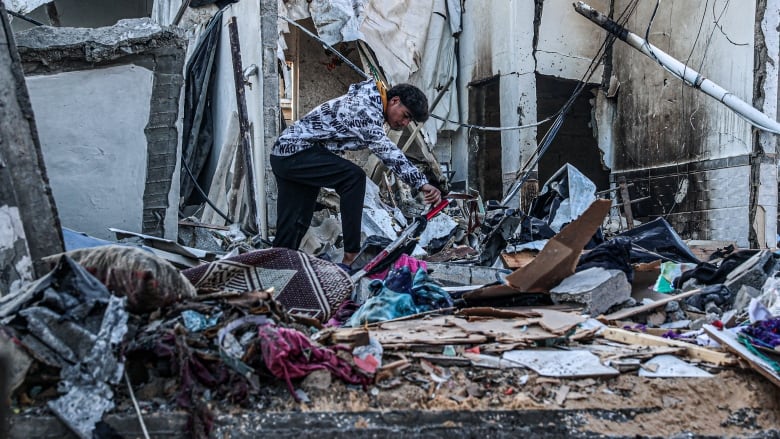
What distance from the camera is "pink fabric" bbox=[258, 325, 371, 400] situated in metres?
2.27

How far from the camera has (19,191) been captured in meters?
2.95

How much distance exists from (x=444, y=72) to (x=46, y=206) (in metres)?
8.94

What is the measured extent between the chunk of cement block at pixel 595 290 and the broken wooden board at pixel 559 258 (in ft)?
0.23

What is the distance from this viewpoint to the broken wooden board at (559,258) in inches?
153

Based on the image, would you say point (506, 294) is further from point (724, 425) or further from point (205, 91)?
point (205, 91)

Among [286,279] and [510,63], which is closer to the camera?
[286,279]

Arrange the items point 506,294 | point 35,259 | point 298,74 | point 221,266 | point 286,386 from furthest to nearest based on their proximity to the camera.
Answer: point 298,74, point 506,294, point 221,266, point 35,259, point 286,386

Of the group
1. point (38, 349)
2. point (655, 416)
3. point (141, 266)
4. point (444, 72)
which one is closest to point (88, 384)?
point (38, 349)

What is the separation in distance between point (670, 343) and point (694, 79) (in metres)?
6.29

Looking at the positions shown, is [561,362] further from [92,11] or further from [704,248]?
[92,11]

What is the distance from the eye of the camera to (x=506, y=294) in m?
3.90


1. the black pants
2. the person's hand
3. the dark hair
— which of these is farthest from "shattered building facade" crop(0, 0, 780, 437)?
the dark hair

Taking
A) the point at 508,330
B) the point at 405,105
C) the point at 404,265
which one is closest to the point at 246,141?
the point at 405,105

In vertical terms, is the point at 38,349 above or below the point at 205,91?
below
